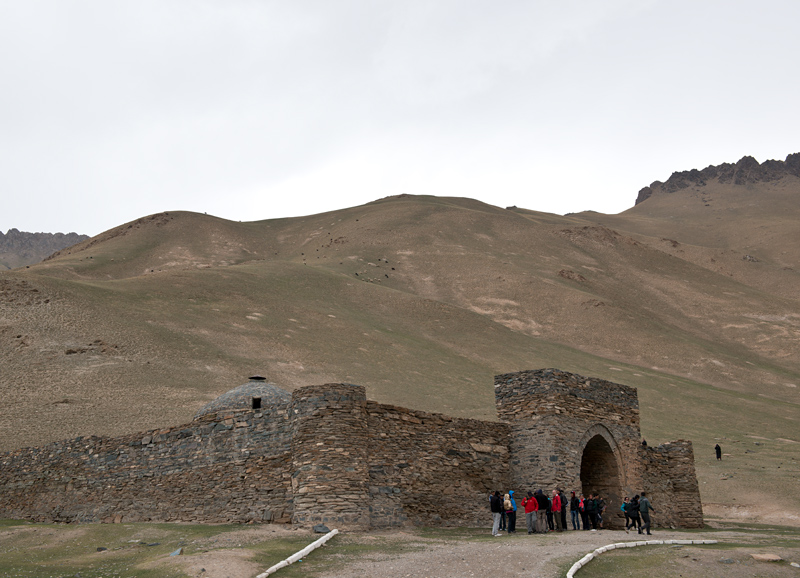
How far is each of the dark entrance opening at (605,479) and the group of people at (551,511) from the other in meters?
1.48

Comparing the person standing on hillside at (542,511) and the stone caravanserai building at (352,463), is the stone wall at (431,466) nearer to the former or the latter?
the stone caravanserai building at (352,463)

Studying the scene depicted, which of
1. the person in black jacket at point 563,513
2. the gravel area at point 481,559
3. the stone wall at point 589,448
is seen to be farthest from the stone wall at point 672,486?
the gravel area at point 481,559

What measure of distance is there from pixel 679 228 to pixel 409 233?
99.1 m

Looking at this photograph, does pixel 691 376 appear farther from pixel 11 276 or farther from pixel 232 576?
pixel 232 576

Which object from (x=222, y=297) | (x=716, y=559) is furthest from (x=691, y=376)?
(x=716, y=559)

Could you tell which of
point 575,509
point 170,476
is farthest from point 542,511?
point 170,476

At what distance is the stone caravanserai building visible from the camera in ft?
57.7

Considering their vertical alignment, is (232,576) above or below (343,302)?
below

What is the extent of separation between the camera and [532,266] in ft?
319

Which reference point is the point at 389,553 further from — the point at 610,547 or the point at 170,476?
the point at 170,476

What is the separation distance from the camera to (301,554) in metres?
13.7

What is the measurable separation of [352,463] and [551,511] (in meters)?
5.49

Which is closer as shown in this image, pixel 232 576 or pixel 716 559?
pixel 232 576

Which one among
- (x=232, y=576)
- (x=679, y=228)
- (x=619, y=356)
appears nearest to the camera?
(x=232, y=576)
